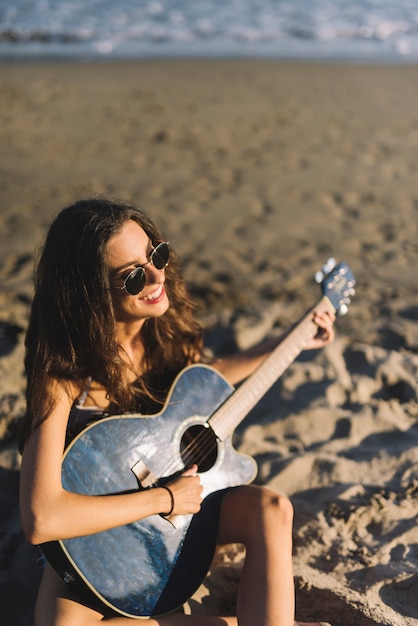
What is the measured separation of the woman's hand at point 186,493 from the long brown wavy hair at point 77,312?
1.00ft

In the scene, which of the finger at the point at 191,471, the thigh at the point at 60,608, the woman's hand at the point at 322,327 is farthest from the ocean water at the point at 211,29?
the thigh at the point at 60,608

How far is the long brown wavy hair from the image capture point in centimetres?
229

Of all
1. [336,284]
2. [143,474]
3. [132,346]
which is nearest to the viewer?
[143,474]

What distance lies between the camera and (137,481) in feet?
7.64

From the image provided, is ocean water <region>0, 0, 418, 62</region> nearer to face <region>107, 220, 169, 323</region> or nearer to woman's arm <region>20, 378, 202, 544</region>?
face <region>107, 220, 169, 323</region>

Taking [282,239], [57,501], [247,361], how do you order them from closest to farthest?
[57,501]
[247,361]
[282,239]

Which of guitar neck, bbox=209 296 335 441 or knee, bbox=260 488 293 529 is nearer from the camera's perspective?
knee, bbox=260 488 293 529

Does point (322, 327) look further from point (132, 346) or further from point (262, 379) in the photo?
point (132, 346)

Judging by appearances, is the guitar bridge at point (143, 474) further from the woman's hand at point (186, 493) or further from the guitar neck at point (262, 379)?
the guitar neck at point (262, 379)

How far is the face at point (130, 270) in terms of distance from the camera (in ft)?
7.70

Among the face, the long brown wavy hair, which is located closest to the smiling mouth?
the face

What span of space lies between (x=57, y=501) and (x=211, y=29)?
1216 cm

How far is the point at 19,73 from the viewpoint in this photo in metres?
9.66

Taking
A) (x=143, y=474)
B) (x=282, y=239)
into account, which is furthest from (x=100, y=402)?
(x=282, y=239)
